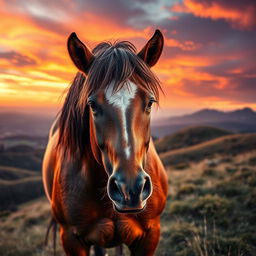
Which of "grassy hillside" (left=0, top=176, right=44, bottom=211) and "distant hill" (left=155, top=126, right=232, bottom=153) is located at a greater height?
"distant hill" (left=155, top=126, right=232, bottom=153)

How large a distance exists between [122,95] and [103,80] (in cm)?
25

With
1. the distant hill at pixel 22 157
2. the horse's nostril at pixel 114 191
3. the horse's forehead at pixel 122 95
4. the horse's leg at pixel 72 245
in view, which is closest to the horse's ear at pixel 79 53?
the horse's forehead at pixel 122 95

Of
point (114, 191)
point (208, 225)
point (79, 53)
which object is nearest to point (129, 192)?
point (114, 191)

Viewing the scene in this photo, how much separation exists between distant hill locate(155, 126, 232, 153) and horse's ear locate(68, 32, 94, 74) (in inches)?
1894

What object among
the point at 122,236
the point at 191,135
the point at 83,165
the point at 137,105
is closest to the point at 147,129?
the point at 137,105

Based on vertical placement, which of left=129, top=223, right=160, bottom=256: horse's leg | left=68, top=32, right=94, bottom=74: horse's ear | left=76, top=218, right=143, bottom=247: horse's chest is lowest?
left=129, top=223, right=160, bottom=256: horse's leg

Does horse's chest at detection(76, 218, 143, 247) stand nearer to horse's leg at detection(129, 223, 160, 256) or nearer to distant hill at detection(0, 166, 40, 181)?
horse's leg at detection(129, 223, 160, 256)

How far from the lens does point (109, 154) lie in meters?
1.77

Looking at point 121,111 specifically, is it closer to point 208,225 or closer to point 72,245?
point 72,245

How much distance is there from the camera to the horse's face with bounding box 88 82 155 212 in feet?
5.15

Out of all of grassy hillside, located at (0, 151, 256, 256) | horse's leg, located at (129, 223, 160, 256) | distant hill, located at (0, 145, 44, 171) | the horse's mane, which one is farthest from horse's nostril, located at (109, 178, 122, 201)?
distant hill, located at (0, 145, 44, 171)

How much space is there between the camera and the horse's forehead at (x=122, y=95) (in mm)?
1720

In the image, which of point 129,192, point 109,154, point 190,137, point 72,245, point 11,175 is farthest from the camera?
point 190,137

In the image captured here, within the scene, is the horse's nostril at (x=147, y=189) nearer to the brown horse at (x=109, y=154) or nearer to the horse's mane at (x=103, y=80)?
the brown horse at (x=109, y=154)
